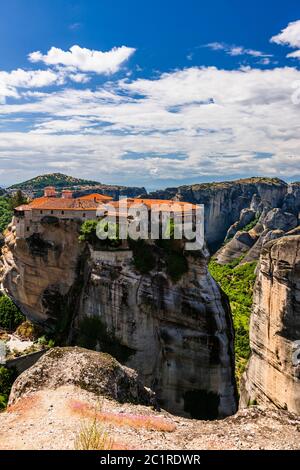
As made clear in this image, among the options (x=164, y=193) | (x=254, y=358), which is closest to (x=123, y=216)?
(x=254, y=358)

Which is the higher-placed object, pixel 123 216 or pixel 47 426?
pixel 123 216

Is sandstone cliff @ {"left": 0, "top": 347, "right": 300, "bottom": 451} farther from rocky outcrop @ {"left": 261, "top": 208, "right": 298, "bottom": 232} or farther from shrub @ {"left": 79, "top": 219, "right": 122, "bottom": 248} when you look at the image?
rocky outcrop @ {"left": 261, "top": 208, "right": 298, "bottom": 232}

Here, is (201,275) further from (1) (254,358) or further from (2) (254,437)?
(2) (254,437)

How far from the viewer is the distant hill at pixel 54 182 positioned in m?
174

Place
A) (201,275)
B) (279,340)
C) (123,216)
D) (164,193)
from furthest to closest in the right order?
(164,193) < (123,216) < (201,275) < (279,340)

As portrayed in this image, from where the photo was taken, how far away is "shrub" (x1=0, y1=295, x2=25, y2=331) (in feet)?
163

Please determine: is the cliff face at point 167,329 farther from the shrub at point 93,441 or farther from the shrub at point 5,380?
the shrub at point 93,441

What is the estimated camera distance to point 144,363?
108ft

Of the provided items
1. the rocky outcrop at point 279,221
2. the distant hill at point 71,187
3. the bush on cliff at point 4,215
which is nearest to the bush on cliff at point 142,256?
the bush on cliff at point 4,215
